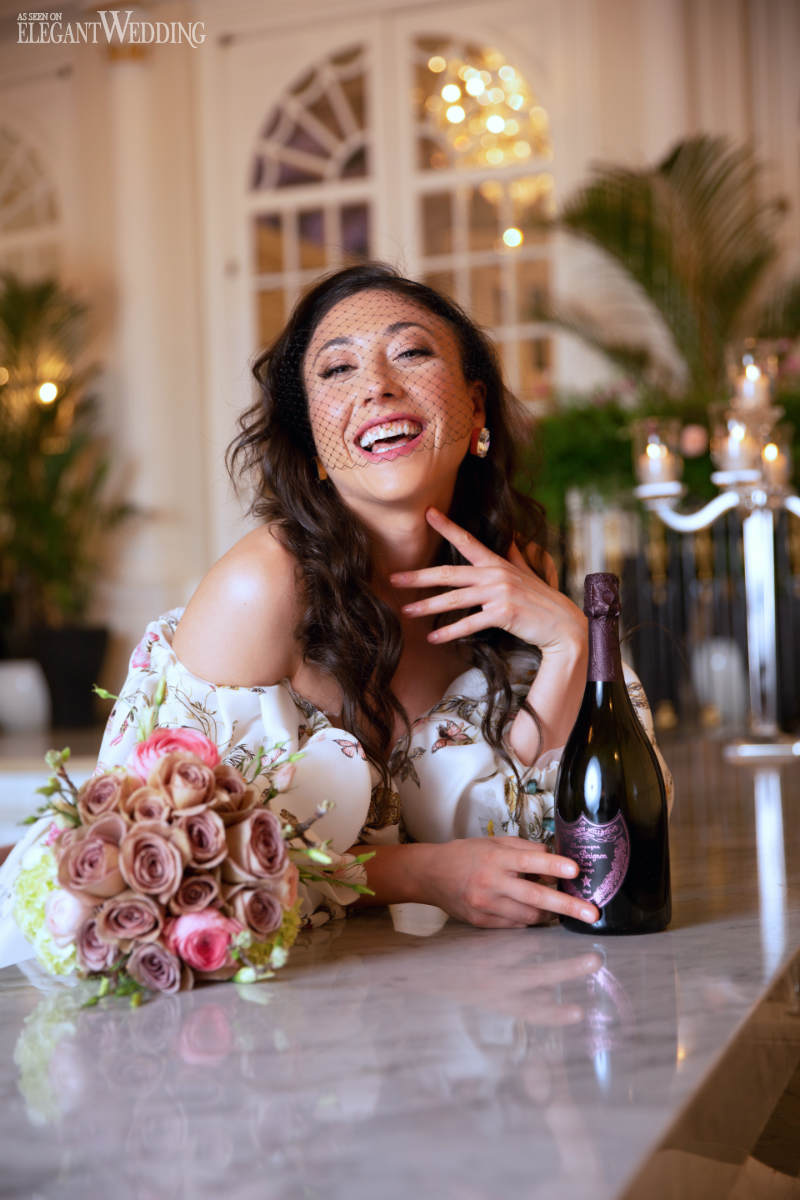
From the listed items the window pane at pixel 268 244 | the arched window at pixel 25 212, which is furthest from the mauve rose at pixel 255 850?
the arched window at pixel 25 212

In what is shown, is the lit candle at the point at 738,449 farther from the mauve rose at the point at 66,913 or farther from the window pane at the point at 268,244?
the window pane at the point at 268,244

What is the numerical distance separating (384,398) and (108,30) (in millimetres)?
7167

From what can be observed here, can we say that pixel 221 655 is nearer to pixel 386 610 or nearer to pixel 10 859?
pixel 386 610

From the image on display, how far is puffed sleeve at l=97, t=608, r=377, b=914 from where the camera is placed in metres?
1.46

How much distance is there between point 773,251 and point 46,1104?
683 cm

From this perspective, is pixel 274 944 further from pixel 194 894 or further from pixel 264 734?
pixel 264 734

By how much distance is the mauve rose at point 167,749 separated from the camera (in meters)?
1.19

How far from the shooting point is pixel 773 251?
22.8 ft

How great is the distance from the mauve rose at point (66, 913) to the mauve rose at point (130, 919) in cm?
2

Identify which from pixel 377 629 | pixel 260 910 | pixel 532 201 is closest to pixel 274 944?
pixel 260 910

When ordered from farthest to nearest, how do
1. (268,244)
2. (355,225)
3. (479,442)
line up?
(268,244) < (355,225) < (479,442)

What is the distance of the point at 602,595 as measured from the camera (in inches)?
51.1

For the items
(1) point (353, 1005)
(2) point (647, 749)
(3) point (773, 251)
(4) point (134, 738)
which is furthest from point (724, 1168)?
(3) point (773, 251)

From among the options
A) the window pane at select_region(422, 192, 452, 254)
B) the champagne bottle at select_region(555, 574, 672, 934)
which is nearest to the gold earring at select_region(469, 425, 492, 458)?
the champagne bottle at select_region(555, 574, 672, 934)
